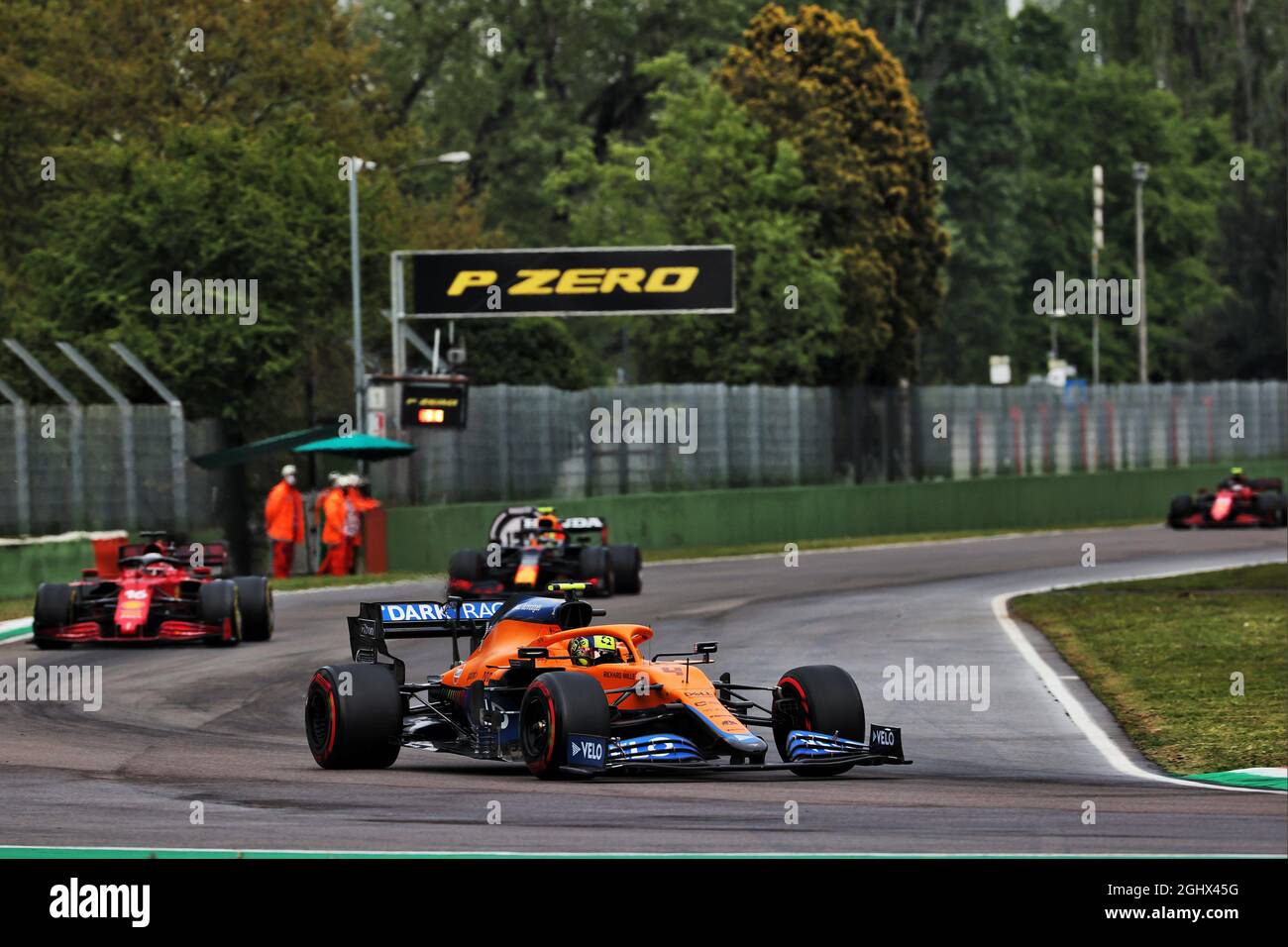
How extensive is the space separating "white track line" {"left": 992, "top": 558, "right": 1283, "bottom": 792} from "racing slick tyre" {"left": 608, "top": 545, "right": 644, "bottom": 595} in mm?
4576

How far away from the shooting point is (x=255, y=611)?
77.9 feet

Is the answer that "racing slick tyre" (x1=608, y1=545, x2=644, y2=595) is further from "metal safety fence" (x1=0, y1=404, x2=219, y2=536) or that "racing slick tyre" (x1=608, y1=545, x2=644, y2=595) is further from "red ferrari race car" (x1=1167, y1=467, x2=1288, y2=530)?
"red ferrari race car" (x1=1167, y1=467, x2=1288, y2=530)

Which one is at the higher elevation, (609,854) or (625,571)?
(625,571)

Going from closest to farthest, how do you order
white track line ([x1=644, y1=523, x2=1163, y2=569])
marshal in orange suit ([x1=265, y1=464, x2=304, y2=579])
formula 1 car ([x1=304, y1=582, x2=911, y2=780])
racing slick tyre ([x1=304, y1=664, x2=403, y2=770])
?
1. formula 1 car ([x1=304, y1=582, x2=911, y2=780])
2. racing slick tyre ([x1=304, y1=664, x2=403, y2=770])
3. marshal in orange suit ([x1=265, y1=464, x2=304, y2=579])
4. white track line ([x1=644, y1=523, x2=1163, y2=569])

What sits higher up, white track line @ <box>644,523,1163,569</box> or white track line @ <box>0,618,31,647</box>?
white track line @ <box>0,618,31,647</box>

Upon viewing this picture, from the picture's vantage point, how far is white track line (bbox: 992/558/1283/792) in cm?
1368

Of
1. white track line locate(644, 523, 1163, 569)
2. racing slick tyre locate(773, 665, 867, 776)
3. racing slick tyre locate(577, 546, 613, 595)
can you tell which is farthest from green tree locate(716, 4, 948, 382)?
racing slick tyre locate(773, 665, 867, 776)

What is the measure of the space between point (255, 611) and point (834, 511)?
26.2m

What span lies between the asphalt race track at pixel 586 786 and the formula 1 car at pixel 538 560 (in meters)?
4.92

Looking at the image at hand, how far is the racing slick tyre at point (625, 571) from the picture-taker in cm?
2995

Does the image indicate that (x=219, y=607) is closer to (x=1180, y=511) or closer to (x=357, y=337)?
(x=357, y=337)

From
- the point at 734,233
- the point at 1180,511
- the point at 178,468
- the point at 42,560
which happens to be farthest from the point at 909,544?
the point at 42,560

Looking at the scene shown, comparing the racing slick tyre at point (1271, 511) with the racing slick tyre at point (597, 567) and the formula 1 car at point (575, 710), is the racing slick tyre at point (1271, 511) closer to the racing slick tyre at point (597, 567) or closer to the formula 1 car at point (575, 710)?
the racing slick tyre at point (597, 567)

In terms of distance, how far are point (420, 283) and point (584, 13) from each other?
3983 cm
